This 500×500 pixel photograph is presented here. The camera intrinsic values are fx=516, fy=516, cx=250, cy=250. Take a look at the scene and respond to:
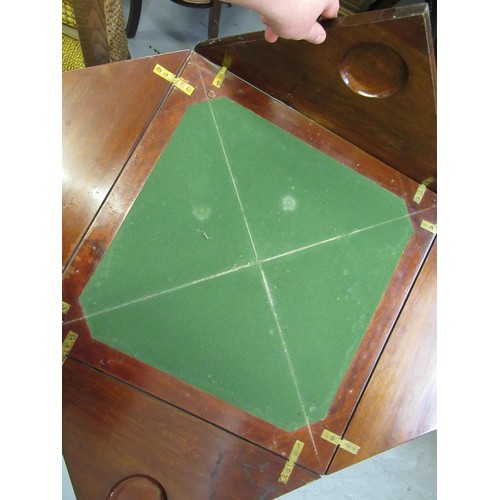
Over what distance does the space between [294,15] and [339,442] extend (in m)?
1.14

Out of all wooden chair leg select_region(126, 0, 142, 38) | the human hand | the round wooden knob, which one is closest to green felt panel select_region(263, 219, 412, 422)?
the round wooden knob

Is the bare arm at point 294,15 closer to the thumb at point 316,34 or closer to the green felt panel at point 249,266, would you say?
the thumb at point 316,34

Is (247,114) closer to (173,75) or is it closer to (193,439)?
(173,75)

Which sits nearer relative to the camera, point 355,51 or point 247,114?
point 355,51

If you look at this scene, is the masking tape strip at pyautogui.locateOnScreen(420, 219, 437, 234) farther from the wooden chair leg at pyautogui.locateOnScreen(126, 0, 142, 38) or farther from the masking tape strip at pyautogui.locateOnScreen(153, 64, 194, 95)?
the wooden chair leg at pyautogui.locateOnScreen(126, 0, 142, 38)

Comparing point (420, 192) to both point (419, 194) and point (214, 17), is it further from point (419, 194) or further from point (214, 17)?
point (214, 17)

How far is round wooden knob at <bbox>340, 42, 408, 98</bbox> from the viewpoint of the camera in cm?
118

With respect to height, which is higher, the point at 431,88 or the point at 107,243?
the point at 431,88

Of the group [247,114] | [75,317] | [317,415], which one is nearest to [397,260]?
[317,415]

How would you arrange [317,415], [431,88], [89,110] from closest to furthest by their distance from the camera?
[431,88] < [89,110] < [317,415]

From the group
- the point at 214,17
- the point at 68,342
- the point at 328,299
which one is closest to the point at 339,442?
the point at 328,299

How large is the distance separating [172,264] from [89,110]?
0.47m

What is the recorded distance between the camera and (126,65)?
4.60 feet

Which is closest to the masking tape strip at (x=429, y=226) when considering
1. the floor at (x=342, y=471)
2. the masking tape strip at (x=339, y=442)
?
the masking tape strip at (x=339, y=442)
